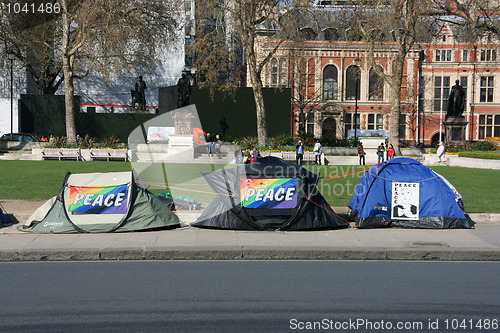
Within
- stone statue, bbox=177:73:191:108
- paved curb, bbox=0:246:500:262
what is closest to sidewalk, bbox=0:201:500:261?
paved curb, bbox=0:246:500:262

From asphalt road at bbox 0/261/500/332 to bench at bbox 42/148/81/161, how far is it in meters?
24.8

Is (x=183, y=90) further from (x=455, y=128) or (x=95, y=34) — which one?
(x=455, y=128)

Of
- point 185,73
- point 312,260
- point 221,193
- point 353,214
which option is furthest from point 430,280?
point 185,73

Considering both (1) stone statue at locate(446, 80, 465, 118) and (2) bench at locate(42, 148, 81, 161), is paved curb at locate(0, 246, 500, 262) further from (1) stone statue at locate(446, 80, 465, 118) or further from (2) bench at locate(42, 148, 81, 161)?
(1) stone statue at locate(446, 80, 465, 118)

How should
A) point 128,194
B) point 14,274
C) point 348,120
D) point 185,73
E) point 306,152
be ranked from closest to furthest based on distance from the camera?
1. point 14,274
2. point 128,194
3. point 306,152
4. point 185,73
5. point 348,120

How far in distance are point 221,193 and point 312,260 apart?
9.36 feet

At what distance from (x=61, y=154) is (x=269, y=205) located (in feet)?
80.7

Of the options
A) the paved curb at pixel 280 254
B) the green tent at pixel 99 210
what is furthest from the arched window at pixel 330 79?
the paved curb at pixel 280 254

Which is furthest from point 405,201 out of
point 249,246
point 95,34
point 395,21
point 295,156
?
point 95,34

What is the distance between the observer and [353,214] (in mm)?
11844

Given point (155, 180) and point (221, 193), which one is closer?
point (221, 193)

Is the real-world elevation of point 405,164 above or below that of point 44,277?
above

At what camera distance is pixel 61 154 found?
1266 inches

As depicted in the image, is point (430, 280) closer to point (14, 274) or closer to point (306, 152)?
point (14, 274)
